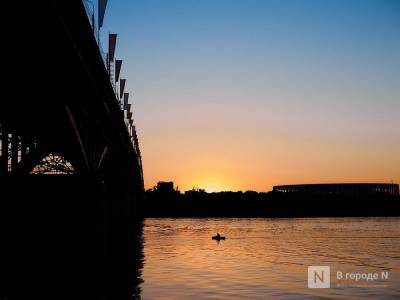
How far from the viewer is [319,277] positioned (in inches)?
1241

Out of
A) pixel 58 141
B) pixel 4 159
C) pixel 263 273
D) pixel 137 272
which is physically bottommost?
pixel 137 272

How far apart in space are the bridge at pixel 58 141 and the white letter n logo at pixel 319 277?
30.0ft

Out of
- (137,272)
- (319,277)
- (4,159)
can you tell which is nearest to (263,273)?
(319,277)

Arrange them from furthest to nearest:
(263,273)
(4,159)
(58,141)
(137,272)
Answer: (58,141) < (4,159) < (263,273) < (137,272)

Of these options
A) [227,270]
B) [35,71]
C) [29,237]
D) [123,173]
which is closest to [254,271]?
[227,270]

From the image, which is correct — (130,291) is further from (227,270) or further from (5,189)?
(5,189)

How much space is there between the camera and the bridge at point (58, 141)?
73.0 ft

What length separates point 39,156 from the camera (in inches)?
1921

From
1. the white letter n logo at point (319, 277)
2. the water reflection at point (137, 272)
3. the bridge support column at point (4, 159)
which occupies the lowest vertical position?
the water reflection at point (137, 272)

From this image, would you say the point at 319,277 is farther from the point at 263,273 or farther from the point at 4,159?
the point at 4,159

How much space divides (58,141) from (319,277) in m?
24.6

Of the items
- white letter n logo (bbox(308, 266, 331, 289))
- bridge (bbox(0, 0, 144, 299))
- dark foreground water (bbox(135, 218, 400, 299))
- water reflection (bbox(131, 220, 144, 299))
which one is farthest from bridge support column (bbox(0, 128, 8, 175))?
white letter n logo (bbox(308, 266, 331, 289))

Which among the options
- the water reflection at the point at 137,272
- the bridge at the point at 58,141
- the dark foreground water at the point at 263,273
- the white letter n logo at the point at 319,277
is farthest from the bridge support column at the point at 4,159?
the white letter n logo at the point at 319,277

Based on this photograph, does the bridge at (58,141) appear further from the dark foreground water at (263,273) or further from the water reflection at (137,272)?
the dark foreground water at (263,273)
